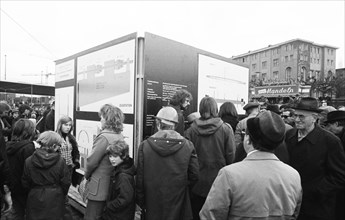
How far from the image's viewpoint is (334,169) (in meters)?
2.40

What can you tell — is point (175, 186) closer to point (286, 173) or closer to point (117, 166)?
Result: point (117, 166)

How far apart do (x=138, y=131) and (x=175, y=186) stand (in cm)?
111

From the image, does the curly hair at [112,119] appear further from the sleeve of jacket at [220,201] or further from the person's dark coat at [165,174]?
the sleeve of jacket at [220,201]

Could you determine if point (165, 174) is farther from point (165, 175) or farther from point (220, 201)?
point (220, 201)

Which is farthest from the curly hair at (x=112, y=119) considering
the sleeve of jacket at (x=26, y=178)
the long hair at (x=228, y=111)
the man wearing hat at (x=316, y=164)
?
the man wearing hat at (x=316, y=164)

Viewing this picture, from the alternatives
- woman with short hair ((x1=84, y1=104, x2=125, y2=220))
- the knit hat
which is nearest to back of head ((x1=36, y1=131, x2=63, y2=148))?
woman with short hair ((x1=84, y1=104, x2=125, y2=220))

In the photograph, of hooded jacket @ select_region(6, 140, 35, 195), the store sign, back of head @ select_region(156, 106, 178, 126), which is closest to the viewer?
back of head @ select_region(156, 106, 178, 126)

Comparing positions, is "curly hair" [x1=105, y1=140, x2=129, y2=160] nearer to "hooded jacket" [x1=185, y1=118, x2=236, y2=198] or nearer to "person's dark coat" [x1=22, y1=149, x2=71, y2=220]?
"person's dark coat" [x1=22, y1=149, x2=71, y2=220]

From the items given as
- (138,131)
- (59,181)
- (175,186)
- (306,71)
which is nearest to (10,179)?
(59,181)

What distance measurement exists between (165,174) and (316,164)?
59.2 inches

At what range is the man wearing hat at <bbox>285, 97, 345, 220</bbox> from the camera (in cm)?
240

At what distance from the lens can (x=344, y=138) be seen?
10.6ft

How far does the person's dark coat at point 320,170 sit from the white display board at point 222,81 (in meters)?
2.07

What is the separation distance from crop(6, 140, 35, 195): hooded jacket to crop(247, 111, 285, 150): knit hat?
2.86m
